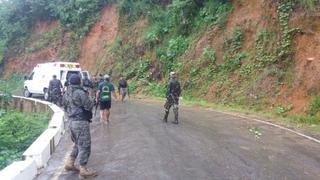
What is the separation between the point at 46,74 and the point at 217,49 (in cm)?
983

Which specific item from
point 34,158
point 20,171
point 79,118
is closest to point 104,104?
point 34,158

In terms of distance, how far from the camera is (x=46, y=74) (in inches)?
1201

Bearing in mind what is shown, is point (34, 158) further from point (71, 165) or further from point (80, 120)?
point (80, 120)

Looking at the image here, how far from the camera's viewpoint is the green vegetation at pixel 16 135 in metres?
13.1

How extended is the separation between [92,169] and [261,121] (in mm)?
10486

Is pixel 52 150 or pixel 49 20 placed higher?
pixel 49 20

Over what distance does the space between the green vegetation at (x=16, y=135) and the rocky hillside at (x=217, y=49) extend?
10127mm

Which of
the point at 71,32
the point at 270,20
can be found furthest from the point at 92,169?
the point at 71,32

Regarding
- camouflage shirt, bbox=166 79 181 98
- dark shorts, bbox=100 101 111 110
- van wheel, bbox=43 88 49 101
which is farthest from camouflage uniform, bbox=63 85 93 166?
van wheel, bbox=43 88 49 101

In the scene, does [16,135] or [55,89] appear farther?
[55,89]

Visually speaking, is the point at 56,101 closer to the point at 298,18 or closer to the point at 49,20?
the point at 298,18

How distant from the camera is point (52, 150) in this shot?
1266 cm

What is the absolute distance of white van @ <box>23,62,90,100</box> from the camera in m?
29.0

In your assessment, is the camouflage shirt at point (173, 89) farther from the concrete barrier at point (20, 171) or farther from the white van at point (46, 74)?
the white van at point (46, 74)
